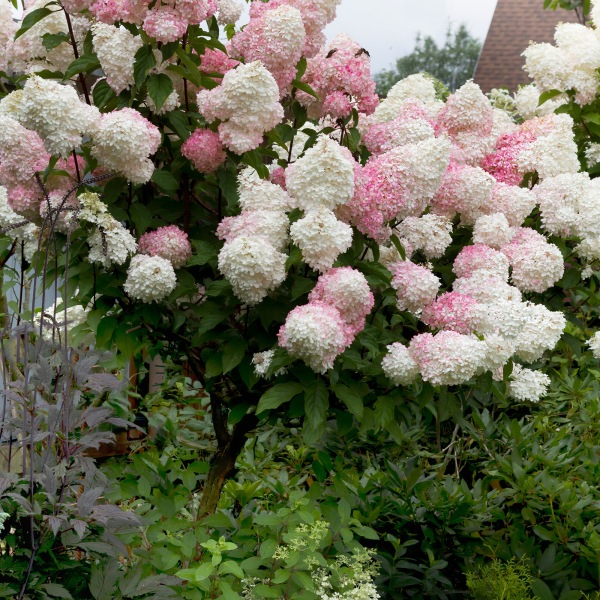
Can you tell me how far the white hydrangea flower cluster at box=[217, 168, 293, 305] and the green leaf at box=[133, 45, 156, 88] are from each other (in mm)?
373

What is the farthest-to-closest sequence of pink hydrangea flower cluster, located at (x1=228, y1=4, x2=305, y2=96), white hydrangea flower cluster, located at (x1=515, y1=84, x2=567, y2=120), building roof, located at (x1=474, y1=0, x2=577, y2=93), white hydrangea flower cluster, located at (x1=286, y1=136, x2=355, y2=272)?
building roof, located at (x1=474, y1=0, x2=577, y2=93) → white hydrangea flower cluster, located at (x1=515, y1=84, x2=567, y2=120) → pink hydrangea flower cluster, located at (x1=228, y1=4, x2=305, y2=96) → white hydrangea flower cluster, located at (x1=286, y1=136, x2=355, y2=272)

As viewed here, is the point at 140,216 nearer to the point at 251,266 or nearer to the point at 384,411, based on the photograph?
the point at 251,266

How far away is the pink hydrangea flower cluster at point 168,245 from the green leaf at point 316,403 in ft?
1.86

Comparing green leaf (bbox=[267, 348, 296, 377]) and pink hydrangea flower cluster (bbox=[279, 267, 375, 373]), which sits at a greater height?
pink hydrangea flower cluster (bbox=[279, 267, 375, 373])

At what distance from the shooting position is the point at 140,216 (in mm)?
1903

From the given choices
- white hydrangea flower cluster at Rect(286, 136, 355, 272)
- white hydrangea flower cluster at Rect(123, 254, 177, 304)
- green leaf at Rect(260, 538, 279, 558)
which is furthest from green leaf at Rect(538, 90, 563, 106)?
green leaf at Rect(260, 538, 279, 558)

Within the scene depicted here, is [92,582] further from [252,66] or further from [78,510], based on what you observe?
[252,66]

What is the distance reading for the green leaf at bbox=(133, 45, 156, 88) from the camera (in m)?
1.71

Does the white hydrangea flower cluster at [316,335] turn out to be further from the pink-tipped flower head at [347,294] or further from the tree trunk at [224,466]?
the tree trunk at [224,466]

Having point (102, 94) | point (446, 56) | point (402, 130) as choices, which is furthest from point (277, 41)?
point (446, 56)

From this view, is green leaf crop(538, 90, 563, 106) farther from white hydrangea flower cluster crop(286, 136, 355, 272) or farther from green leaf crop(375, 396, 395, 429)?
green leaf crop(375, 396, 395, 429)

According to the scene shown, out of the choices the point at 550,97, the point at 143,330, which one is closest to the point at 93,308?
the point at 143,330

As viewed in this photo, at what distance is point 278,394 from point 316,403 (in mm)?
99

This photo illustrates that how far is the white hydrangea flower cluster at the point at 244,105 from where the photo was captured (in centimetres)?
166
